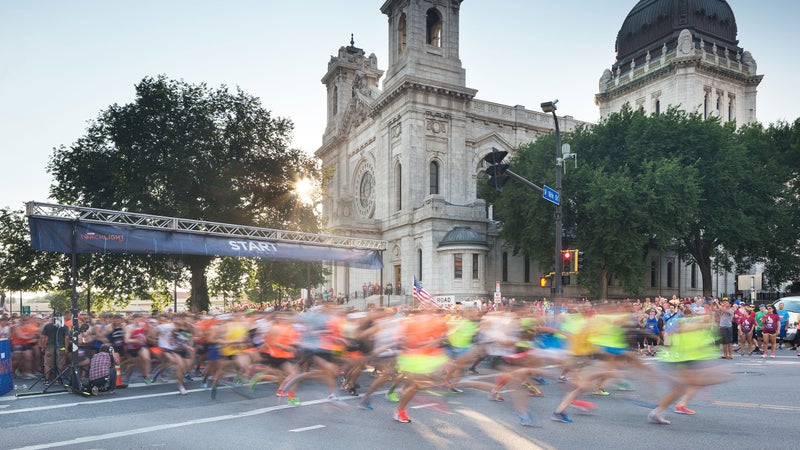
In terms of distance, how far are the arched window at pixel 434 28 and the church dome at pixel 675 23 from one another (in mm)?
27097

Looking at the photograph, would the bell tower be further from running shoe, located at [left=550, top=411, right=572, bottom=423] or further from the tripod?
running shoe, located at [left=550, top=411, right=572, bottom=423]

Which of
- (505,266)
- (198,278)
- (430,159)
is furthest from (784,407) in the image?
(430,159)

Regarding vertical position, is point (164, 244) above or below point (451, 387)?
above

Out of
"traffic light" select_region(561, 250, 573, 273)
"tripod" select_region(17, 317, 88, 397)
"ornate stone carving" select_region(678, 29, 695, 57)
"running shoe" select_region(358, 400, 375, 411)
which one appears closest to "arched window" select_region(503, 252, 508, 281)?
"traffic light" select_region(561, 250, 573, 273)

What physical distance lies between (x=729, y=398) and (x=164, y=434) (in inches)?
417

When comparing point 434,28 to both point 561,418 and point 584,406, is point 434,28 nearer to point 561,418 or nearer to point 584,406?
point 584,406

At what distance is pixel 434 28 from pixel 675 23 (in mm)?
27702

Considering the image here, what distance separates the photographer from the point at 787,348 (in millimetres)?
22906

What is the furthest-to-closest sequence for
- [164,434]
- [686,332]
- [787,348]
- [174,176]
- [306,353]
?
[174,176] → [787,348] → [306,353] → [164,434] → [686,332]

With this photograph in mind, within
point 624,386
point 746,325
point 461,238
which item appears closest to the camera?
point 624,386

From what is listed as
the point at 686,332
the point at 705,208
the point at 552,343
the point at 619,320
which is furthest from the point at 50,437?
the point at 705,208

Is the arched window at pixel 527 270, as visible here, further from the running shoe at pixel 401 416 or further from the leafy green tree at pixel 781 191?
the running shoe at pixel 401 416

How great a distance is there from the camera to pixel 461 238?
44.2 m

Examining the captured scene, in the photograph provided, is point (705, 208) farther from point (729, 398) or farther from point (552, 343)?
point (552, 343)
